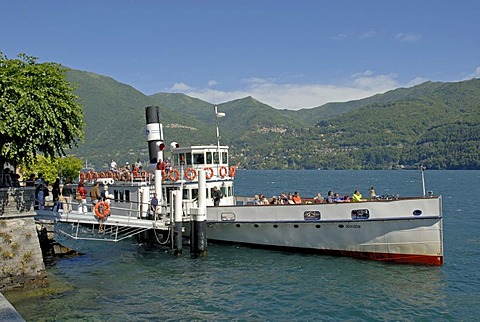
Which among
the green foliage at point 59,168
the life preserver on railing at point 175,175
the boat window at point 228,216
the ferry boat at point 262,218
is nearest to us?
the ferry boat at point 262,218

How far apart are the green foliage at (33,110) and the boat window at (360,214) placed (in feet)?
43.6

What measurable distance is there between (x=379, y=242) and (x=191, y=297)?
9.74m

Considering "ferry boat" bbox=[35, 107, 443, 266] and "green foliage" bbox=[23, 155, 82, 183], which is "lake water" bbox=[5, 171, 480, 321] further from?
"green foliage" bbox=[23, 155, 82, 183]

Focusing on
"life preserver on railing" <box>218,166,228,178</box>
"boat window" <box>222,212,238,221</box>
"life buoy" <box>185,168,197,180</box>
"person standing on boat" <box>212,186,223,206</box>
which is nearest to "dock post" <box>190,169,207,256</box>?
"boat window" <box>222,212,238,221</box>

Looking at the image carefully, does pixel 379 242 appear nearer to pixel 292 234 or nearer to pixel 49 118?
pixel 292 234

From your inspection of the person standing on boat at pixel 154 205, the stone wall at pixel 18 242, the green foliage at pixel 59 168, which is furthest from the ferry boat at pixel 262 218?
the green foliage at pixel 59 168

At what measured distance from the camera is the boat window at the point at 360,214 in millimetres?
22906

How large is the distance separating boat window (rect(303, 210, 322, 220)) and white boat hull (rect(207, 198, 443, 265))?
0.11 meters

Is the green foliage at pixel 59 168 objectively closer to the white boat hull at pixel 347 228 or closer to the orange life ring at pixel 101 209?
the orange life ring at pixel 101 209

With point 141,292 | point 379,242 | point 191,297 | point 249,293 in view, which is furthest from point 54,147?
point 379,242

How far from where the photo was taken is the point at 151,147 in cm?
3053

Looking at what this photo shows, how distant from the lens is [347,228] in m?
23.5

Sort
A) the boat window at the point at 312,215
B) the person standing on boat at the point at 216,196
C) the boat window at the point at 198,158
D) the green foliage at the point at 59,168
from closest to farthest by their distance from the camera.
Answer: the boat window at the point at 312,215, the person standing on boat at the point at 216,196, the boat window at the point at 198,158, the green foliage at the point at 59,168

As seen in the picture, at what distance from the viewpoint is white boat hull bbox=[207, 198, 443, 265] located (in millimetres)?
21938
